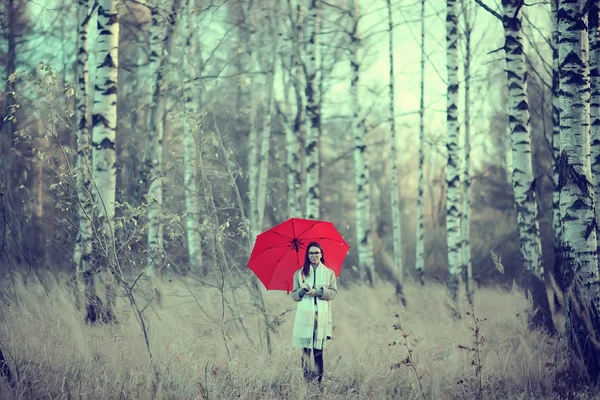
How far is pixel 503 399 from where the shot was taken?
20.8 feet

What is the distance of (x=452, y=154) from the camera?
496 inches

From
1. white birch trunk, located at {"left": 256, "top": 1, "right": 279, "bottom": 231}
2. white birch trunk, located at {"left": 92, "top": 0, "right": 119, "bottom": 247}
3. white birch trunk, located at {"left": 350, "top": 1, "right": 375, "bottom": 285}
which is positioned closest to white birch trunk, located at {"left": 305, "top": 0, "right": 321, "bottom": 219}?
white birch trunk, located at {"left": 350, "top": 1, "right": 375, "bottom": 285}

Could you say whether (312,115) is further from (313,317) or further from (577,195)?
(313,317)

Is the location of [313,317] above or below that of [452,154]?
below

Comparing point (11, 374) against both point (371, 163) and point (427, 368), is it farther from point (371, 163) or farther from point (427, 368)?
point (371, 163)

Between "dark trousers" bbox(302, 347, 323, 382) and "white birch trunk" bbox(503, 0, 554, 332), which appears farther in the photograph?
"white birch trunk" bbox(503, 0, 554, 332)

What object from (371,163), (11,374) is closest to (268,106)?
(11,374)

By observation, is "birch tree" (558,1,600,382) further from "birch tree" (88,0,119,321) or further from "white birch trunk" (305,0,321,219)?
"white birch trunk" (305,0,321,219)

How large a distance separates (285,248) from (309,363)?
3.92 feet

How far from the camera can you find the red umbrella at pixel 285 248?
6.91 m

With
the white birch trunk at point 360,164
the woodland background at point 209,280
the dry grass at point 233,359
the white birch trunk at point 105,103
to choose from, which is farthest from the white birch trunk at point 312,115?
the white birch trunk at point 105,103

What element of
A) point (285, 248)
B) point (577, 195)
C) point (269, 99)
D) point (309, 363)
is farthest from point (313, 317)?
point (269, 99)

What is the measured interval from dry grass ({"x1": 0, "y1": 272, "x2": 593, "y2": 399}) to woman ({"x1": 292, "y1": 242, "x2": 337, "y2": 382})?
37 cm

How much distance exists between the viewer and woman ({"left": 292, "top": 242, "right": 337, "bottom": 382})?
661cm
